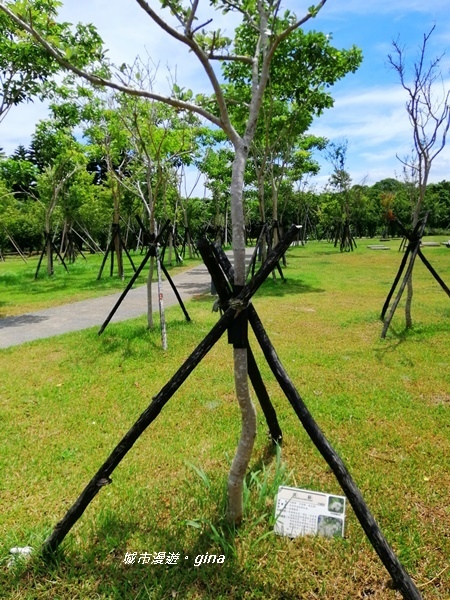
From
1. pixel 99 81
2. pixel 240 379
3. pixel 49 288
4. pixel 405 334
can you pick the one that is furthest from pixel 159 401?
pixel 49 288

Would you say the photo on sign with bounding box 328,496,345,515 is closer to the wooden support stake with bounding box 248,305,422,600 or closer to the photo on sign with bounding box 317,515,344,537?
the photo on sign with bounding box 317,515,344,537

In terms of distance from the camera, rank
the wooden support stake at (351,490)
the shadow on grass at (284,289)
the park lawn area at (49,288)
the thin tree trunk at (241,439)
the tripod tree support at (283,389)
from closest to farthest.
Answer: the wooden support stake at (351,490) → the tripod tree support at (283,389) → the thin tree trunk at (241,439) → the park lawn area at (49,288) → the shadow on grass at (284,289)

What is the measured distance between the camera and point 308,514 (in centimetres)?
264

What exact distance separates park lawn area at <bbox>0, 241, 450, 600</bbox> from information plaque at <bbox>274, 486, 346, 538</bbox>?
0.24 ft

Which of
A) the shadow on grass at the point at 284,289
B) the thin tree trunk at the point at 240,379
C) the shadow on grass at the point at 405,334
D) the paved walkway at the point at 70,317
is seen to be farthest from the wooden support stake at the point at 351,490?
the shadow on grass at the point at 284,289

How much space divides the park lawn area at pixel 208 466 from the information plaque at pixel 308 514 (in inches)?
2.9

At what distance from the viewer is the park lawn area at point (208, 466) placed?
233 centimetres

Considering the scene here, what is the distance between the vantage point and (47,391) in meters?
5.01

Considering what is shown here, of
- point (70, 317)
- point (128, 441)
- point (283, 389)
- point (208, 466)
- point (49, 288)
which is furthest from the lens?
point (49, 288)

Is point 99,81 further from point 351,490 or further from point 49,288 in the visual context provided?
point 49,288

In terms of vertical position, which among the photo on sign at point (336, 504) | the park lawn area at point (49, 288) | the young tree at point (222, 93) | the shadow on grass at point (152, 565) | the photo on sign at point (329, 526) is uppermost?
the young tree at point (222, 93)

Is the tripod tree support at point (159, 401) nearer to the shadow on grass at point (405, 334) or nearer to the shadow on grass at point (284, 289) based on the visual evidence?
the shadow on grass at point (405, 334)

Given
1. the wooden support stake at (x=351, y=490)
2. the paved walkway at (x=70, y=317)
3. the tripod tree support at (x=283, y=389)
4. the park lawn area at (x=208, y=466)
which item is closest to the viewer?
the wooden support stake at (x=351, y=490)

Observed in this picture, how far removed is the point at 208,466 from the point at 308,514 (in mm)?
1037
